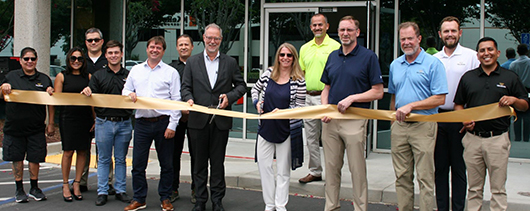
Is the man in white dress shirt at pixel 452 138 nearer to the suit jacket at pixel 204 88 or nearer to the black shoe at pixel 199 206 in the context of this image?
the suit jacket at pixel 204 88

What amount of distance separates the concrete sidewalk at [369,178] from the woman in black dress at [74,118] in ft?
5.60

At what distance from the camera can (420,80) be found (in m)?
5.30

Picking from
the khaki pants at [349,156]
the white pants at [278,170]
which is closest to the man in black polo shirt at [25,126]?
the white pants at [278,170]

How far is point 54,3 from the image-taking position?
12.8m

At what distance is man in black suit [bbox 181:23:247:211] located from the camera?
6.15 m

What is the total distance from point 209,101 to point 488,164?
3050 mm

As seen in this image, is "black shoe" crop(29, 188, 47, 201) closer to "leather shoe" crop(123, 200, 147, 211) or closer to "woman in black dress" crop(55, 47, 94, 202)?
"woman in black dress" crop(55, 47, 94, 202)

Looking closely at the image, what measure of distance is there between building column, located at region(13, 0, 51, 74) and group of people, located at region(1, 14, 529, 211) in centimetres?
500

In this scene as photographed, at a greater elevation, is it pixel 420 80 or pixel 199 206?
pixel 420 80

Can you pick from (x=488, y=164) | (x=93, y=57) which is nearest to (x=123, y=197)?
(x=93, y=57)

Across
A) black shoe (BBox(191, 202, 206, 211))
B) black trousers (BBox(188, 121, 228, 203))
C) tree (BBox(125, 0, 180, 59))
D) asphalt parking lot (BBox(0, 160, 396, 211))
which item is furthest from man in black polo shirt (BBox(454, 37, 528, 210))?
tree (BBox(125, 0, 180, 59))

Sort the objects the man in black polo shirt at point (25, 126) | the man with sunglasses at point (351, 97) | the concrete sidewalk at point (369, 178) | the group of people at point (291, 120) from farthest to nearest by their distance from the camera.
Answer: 1. the concrete sidewalk at point (369, 178)
2. the man in black polo shirt at point (25, 126)
3. the man with sunglasses at point (351, 97)
4. the group of people at point (291, 120)

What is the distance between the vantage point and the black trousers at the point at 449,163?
5.56 metres

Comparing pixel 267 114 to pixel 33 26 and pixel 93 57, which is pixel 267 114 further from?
pixel 33 26
